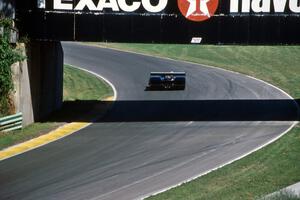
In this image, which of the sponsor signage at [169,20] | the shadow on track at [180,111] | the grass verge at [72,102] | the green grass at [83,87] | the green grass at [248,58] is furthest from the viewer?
the green grass at [248,58]

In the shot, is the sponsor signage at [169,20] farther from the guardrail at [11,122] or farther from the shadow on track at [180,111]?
the shadow on track at [180,111]

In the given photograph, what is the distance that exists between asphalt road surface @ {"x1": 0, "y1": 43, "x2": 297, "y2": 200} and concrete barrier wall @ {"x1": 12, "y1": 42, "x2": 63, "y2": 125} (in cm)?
304

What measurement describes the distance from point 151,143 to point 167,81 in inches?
694

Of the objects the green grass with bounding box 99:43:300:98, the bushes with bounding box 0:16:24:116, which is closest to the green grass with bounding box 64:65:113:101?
the bushes with bounding box 0:16:24:116

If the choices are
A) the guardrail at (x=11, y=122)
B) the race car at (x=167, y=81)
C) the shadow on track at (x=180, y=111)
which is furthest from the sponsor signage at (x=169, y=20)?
the race car at (x=167, y=81)

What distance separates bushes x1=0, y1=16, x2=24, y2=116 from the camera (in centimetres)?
2412

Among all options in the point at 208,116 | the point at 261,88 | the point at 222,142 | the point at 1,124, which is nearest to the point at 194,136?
the point at 222,142

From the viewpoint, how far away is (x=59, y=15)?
2617 centimetres

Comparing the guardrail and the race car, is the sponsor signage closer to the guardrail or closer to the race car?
the guardrail

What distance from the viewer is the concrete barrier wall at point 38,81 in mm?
25891

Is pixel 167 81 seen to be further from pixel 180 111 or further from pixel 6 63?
pixel 6 63

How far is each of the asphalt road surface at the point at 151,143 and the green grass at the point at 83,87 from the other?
134cm

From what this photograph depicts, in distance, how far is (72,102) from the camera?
1417 inches

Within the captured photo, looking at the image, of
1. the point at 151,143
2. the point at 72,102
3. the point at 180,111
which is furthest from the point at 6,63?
the point at 72,102
